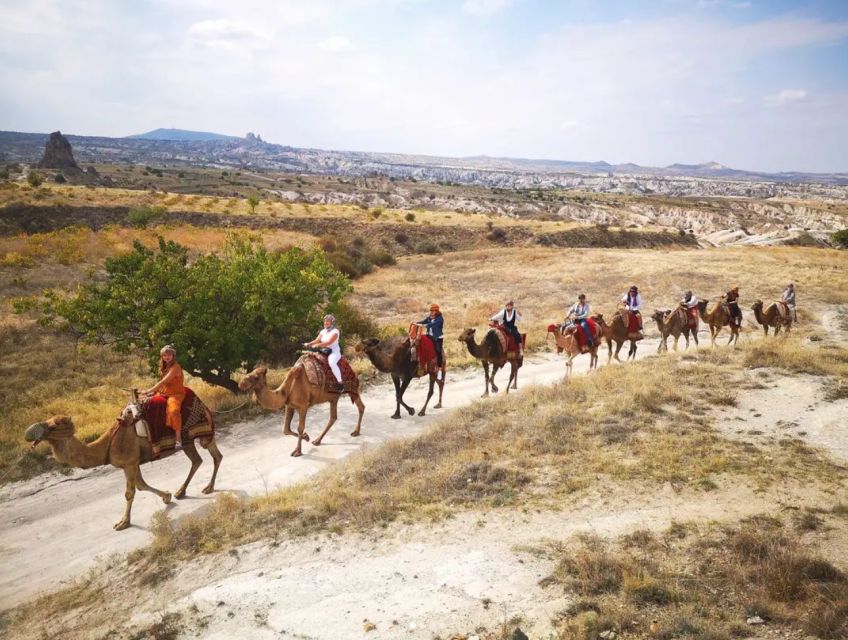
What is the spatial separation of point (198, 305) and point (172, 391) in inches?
224

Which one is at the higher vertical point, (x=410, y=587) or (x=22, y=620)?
(x=410, y=587)

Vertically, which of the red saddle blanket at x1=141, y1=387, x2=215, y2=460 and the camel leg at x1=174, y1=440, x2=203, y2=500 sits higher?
the red saddle blanket at x1=141, y1=387, x2=215, y2=460

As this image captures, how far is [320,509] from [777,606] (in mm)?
6604

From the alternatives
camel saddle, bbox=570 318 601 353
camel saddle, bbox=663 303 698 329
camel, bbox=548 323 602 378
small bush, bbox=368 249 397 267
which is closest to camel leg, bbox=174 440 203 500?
camel, bbox=548 323 602 378

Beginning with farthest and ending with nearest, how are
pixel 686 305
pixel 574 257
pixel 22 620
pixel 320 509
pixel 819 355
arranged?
pixel 574 257, pixel 686 305, pixel 819 355, pixel 320 509, pixel 22 620

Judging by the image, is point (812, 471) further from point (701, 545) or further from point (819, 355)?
point (819, 355)

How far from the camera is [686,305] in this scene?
838 inches

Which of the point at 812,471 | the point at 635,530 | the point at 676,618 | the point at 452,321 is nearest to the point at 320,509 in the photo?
the point at 635,530

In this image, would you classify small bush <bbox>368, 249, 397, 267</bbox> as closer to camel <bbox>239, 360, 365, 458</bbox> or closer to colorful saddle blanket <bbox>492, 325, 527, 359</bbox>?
colorful saddle blanket <bbox>492, 325, 527, 359</bbox>

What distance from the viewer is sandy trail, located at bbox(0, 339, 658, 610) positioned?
9.53 meters

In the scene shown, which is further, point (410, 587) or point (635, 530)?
point (635, 530)

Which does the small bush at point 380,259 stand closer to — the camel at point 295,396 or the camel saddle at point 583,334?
the camel saddle at point 583,334

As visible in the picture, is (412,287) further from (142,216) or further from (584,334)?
(142,216)

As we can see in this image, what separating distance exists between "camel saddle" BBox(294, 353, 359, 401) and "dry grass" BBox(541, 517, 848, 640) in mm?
6996
